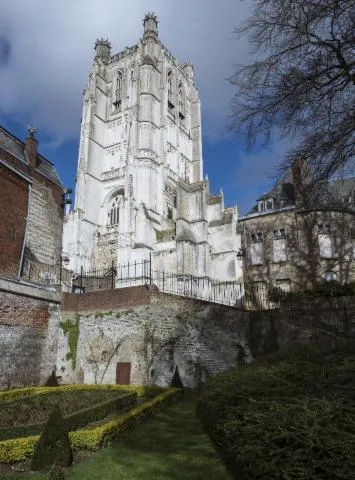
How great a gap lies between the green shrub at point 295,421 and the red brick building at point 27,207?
51.2ft

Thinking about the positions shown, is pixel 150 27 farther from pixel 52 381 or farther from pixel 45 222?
pixel 52 381

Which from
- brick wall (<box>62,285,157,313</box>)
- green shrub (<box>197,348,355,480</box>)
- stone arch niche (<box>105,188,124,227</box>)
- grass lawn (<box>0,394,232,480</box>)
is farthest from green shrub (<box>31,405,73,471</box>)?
stone arch niche (<box>105,188,124,227</box>)

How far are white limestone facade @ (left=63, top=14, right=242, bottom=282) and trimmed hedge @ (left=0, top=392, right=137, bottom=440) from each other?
23022 mm

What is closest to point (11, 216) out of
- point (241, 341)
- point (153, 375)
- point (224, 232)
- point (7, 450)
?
point (153, 375)

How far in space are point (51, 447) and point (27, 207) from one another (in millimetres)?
15375

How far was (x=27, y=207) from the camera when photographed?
2084cm

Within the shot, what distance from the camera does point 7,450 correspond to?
7.80m

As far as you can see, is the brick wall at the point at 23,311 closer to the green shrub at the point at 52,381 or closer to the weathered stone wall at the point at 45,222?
the green shrub at the point at 52,381

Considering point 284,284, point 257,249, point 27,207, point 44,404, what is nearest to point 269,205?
point 257,249

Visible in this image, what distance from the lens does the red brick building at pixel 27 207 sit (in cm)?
1934

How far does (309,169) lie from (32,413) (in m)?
9.62

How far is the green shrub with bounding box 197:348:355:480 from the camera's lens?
370cm

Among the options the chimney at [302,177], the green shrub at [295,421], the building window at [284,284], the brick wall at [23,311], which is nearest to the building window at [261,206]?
the building window at [284,284]

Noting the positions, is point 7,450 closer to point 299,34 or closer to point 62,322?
point 299,34
